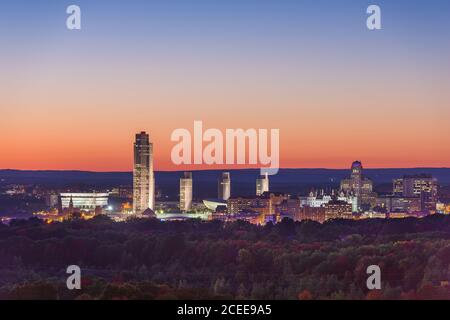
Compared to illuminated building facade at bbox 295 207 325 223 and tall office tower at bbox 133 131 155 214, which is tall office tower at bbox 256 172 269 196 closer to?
tall office tower at bbox 133 131 155 214

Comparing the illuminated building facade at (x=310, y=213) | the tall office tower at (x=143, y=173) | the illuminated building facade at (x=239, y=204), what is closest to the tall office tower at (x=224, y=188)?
the tall office tower at (x=143, y=173)

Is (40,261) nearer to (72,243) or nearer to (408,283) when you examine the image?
(72,243)

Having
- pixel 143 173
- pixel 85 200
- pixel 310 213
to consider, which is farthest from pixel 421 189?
pixel 85 200

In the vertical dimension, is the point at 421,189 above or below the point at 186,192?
above

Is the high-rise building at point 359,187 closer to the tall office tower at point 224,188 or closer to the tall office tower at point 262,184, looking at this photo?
the tall office tower at point 262,184

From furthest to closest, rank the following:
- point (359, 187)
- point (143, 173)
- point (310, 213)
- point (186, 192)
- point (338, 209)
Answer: point (359, 187)
point (186, 192)
point (143, 173)
point (338, 209)
point (310, 213)

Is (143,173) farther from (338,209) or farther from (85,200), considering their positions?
(338,209)
